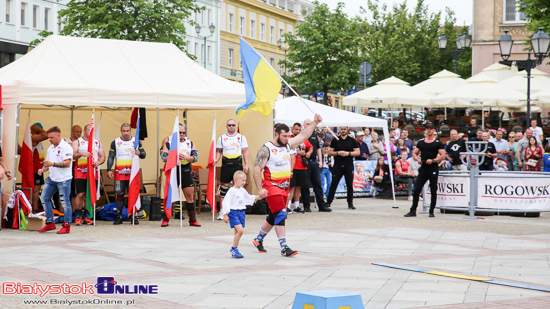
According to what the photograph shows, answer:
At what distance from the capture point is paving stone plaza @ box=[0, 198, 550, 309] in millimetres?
7867

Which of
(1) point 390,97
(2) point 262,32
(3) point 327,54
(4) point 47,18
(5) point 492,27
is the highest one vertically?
(2) point 262,32

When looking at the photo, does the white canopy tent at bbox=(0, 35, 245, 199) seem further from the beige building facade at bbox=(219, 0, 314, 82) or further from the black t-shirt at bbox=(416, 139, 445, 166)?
the beige building facade at bbox=(219, 0, 314, 82)

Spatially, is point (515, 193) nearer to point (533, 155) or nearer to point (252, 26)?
point (533, 155)

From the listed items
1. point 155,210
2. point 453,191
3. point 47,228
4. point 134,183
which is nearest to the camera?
point 47,228

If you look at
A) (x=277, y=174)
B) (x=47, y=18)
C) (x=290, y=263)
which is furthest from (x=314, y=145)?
(x=47, y=18)

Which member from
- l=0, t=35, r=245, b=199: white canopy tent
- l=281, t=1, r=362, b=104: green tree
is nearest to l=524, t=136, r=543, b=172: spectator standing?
l=0, t=35, r=245, b=199: white canopy tent

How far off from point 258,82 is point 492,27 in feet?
118

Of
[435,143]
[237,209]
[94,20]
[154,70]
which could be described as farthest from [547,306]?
[94,20]

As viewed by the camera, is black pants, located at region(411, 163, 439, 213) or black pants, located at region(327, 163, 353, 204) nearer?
black pants, located at region(411, 163, 439, 213)

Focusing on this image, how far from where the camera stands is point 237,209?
429 inches

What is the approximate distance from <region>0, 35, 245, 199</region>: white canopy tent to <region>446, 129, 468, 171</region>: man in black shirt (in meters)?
5.83

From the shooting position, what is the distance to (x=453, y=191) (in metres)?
17.6

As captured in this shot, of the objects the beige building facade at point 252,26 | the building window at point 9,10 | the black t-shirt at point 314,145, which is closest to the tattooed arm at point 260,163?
the black t-shirt at point 314,145

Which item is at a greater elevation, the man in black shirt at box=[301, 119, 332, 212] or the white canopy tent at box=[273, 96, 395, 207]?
the white canopy tent at box=[273, 96, 395, 207]
